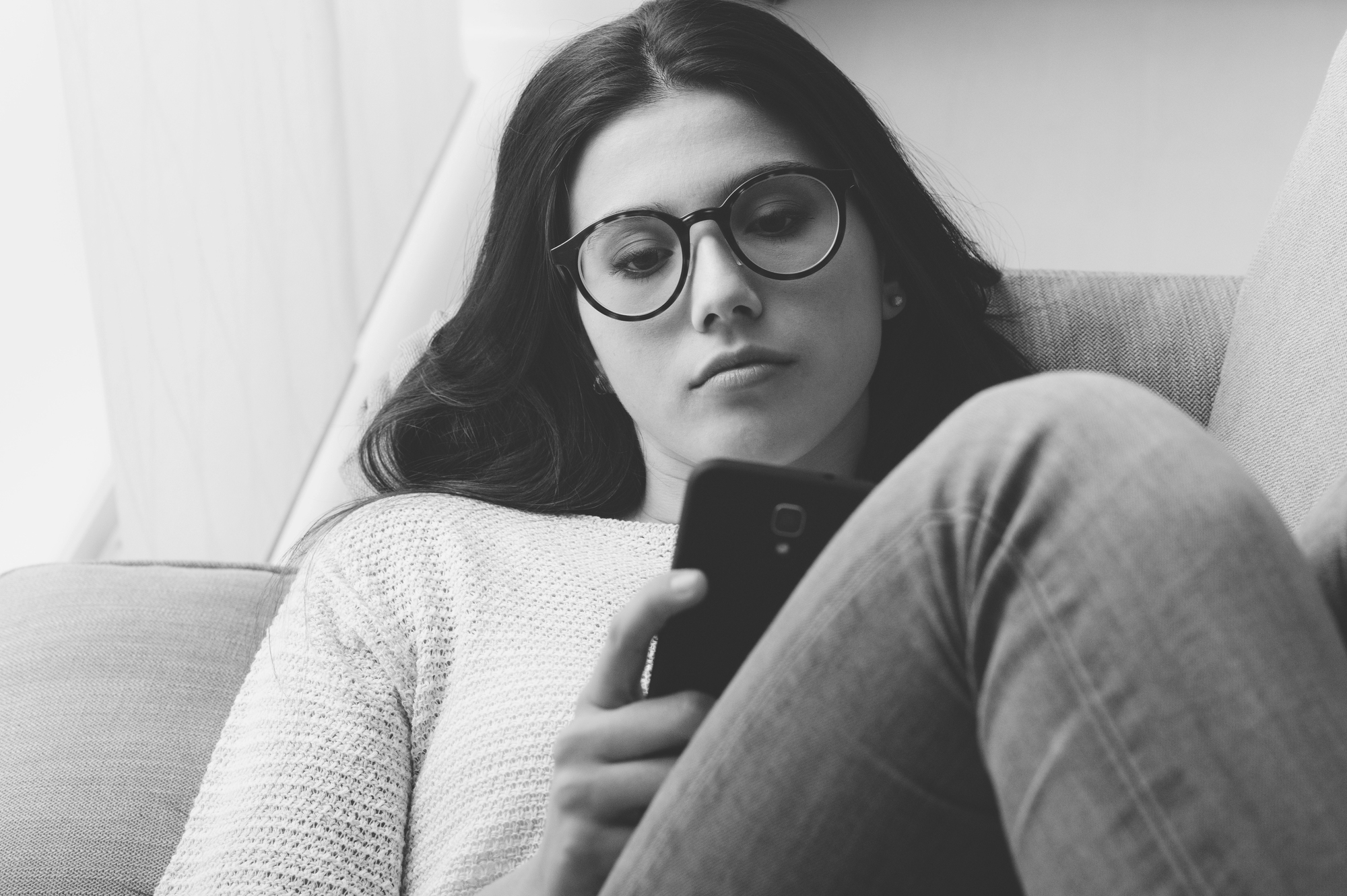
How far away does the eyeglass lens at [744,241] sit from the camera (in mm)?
1312

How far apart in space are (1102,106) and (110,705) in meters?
2.93

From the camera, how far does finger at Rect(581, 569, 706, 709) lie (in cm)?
85

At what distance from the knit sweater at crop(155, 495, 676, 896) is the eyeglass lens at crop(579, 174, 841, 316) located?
0.78ft

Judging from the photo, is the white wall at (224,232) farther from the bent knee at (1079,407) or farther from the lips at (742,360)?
the bent knee at (1079,407)

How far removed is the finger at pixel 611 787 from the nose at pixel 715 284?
0.50 m

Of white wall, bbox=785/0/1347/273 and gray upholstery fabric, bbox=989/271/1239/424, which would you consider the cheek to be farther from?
white wall, bbox=785/0/1347/273

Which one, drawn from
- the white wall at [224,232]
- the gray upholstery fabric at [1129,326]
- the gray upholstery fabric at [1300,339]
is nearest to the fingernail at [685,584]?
the gray upholstery fabric at [1300,339]

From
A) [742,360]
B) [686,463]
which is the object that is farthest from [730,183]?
[686,463]

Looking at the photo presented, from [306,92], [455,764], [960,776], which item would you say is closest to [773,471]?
[960,776]

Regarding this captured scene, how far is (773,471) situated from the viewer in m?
0.86

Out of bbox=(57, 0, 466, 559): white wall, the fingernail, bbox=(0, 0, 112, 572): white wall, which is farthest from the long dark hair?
bbox=(0, 0, 112, 572): white wall

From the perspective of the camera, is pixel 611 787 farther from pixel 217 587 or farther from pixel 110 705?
pixel 217 587

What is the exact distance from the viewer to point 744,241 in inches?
51.7

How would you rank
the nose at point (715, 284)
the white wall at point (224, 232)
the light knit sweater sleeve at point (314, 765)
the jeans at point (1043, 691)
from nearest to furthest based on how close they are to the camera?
the jeans at point (1043, 691), the light knit sweater sleeve at point (314, 765), the nose at point (715, 284), the white wall at point (224, 232)
